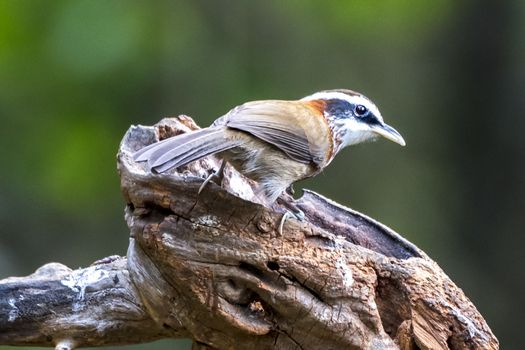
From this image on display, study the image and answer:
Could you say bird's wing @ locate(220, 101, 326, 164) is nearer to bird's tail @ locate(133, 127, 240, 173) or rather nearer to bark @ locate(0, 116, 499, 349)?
bird's tail @ locate(133, 127, 240, 173)

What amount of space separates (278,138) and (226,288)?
35.8 inches

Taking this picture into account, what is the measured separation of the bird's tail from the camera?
14.9ft

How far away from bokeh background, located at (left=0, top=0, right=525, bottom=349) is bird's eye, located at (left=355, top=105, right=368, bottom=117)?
352 centimetres

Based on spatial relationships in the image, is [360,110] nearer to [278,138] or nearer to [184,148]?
[278,138]

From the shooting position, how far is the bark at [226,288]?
4.70m

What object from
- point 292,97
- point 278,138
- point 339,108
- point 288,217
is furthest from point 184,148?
point 292,97

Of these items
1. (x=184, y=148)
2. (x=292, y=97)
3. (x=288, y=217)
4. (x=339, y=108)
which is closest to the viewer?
(x=184, y=148)

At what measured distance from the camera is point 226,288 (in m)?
4.72

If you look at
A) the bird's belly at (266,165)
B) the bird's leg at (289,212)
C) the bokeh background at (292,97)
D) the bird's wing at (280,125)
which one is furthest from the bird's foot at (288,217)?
the bokeh background at (292,97)

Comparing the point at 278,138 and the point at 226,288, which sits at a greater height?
the point at 278,138

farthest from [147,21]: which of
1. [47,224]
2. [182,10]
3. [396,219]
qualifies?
[396,219]

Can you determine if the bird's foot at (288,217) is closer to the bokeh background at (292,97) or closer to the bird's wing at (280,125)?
the bird's wing at (280,125)

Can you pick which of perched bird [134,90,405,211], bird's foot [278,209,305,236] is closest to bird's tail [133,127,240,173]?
perched bird [134,90,405,211]

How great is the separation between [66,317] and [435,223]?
19.6 ft
